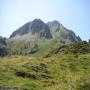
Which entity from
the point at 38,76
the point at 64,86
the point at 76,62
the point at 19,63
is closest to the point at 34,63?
the point at 19,63

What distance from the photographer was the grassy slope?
35.1 meters

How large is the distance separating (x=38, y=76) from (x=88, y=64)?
557 inches

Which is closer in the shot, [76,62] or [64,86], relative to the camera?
[64,86]

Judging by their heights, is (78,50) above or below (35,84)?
above

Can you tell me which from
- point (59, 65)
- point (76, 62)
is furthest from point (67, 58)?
point (59, 65)

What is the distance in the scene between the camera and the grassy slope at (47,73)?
115 ft

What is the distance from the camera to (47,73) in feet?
145

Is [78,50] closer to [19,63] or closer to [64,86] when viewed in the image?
[19,63]

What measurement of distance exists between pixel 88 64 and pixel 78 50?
1911 cm

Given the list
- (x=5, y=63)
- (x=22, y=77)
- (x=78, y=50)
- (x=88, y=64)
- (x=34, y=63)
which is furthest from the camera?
(x=78, y=50)

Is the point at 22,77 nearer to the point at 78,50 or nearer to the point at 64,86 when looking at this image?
the point at 64,86

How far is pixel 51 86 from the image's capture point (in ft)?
121

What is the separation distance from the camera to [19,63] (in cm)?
4603

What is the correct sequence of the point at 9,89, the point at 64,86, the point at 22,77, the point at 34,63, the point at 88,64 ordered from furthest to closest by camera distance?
the point at 88,64 < the point at 34,63 < the point at 22,77 < the point at 64,86 < the point at 9,89
